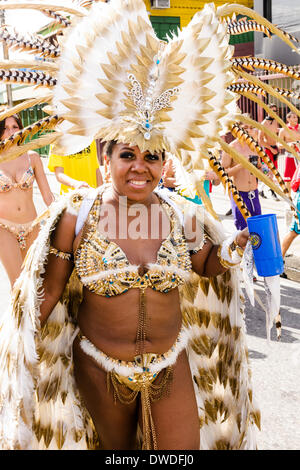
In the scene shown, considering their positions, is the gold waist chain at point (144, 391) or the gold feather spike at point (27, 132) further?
the gold waist chain at point (144, 391)

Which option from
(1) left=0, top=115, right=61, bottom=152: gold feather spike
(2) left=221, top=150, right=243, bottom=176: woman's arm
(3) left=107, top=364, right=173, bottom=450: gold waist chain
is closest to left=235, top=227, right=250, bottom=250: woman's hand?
(3) left=107, top=364, right=173, bottom=450: gold waist chain

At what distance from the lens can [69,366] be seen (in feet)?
7.95

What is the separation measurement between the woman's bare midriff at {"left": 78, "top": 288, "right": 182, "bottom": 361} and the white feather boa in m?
0.23

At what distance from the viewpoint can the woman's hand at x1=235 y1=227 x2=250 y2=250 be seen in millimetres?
2117

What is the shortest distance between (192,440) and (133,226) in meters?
0.93

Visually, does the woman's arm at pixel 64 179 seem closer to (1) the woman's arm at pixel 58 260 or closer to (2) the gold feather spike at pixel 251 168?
(1) the woman's arm at pixel 58 260

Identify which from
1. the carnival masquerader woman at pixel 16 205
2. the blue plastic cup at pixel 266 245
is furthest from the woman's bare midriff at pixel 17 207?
the blue plastic cup at pixel 266 245

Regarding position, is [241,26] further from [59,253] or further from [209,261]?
[59,253]

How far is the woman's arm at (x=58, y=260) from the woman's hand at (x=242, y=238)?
0.68 metres

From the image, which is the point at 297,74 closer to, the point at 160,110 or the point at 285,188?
the point at 285,188

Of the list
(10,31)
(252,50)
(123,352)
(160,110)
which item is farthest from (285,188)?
(252,50)

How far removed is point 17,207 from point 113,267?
2437 millimetres

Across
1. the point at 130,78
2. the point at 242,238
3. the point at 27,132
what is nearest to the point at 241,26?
the point at 130,78

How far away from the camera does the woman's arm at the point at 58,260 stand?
2.21m
